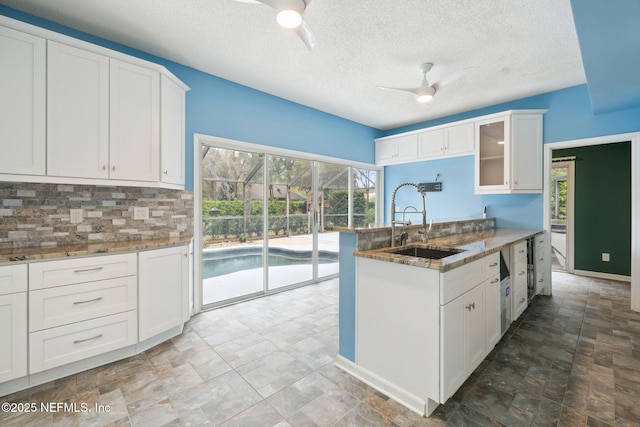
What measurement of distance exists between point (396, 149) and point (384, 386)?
4.05 m

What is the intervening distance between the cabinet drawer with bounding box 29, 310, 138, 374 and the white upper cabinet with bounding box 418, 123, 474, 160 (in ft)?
14.6

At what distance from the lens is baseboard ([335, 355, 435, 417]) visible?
166 centimetres

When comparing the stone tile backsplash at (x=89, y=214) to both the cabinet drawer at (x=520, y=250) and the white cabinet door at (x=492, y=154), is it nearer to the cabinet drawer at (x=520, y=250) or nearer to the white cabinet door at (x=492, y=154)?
the cabinet drawer at (x=520, y=250)

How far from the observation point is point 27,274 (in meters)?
1.84

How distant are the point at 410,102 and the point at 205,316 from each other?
12.9 ft

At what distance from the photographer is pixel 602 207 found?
14.9ft

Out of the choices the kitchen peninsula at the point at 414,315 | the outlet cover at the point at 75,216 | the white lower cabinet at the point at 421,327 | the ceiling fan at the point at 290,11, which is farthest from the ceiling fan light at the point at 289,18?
the outlet cover at the point at 75,216

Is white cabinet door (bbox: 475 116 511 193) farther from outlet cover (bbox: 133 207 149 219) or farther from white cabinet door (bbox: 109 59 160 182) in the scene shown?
outlet cover (bbox: 133 207 149 219)

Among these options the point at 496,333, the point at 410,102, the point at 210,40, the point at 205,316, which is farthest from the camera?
the point at 410,102

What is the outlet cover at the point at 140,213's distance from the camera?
8.79 ft

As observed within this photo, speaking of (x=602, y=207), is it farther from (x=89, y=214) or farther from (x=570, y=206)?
(x=89, y=214)

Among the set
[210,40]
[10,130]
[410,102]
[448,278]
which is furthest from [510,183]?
[10,130]

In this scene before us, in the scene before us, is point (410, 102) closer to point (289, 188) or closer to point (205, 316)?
point (289, 188)

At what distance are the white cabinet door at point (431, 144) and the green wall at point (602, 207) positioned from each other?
2296mm
